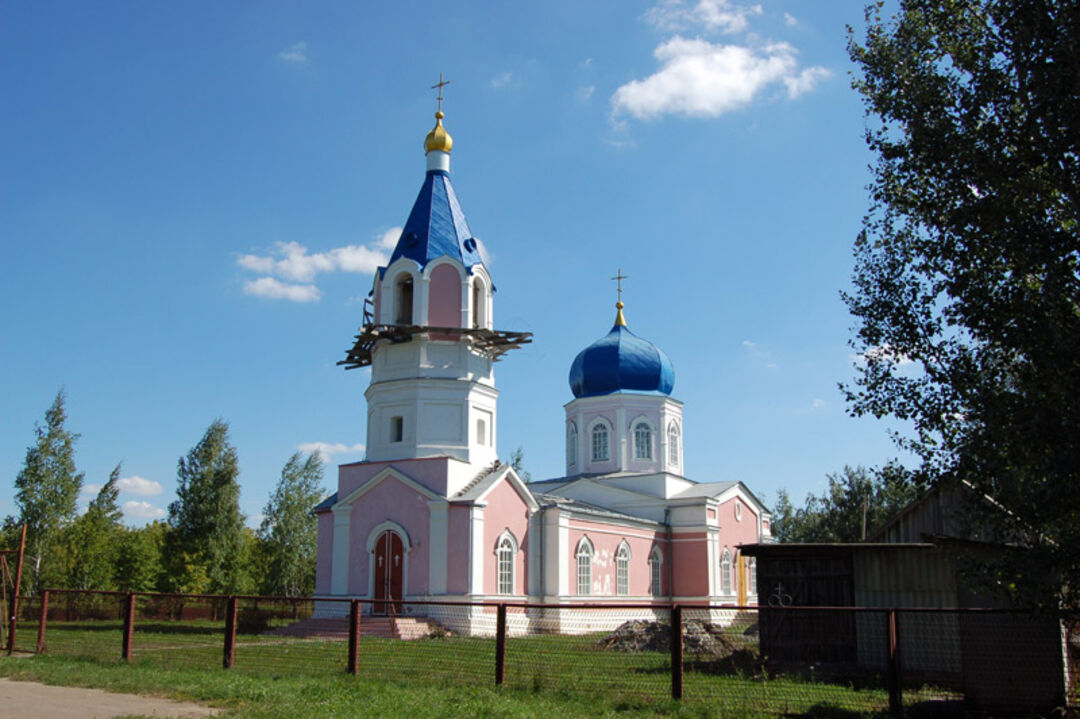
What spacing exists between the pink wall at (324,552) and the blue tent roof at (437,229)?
298 inches

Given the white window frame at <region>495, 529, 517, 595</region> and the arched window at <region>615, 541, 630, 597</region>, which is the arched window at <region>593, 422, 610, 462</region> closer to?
the arched window at <region>615, 541, 630, 597</region>

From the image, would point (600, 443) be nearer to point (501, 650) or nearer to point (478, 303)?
point (478, 303)

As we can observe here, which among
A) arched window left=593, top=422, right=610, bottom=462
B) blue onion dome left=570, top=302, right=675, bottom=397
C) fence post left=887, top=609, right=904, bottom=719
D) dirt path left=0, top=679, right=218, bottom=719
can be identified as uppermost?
blue onion dome left=570, top=302, right=675, bottom=397

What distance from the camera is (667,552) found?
33.0 metres

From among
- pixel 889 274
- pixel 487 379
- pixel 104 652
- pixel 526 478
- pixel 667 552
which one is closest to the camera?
pixel 889 274

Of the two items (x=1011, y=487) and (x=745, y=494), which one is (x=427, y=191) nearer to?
(x=745, y=494)

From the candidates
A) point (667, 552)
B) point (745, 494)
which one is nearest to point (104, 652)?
point (667, 552)

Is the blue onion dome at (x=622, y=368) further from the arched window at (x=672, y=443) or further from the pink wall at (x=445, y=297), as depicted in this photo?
the pink wall at (x=445, y=297)

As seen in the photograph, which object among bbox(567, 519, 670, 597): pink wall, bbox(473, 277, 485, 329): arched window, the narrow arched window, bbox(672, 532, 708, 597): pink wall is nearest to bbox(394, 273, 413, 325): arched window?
bbox(473, 277, 485, 329): arched window

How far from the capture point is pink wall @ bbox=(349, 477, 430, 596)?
23.0 metres

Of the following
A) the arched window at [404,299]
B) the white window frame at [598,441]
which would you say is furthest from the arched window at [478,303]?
the white window frame at [598,441]

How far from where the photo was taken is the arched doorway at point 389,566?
2319cm

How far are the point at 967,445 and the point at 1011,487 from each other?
2.08 feet

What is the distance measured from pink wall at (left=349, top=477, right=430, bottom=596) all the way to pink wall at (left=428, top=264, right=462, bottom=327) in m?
4.67
